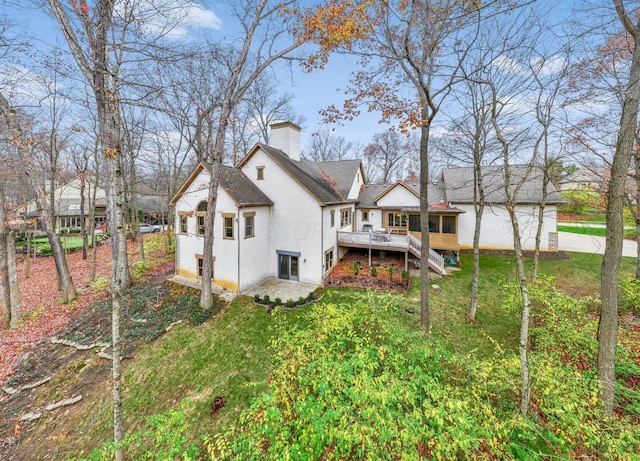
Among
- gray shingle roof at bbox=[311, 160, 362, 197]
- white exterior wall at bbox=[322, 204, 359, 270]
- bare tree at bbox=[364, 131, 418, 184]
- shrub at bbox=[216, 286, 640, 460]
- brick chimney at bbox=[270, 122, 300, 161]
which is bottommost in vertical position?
shrub at bbox=[216, 286, 640, 460]

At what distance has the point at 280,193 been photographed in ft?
46.0

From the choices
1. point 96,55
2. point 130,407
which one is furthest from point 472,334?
point 96,55

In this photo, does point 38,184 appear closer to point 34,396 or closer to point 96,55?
point 34,396

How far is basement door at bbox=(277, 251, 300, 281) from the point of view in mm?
13930

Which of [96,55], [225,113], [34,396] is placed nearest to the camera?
[96,55]

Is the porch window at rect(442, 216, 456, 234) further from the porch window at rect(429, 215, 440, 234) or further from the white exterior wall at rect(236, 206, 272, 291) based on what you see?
the white exterior wall at rect(236, 206, 272, 291)

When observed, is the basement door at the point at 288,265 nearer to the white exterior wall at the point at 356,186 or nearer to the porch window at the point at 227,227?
the porch window at the point at 227,227

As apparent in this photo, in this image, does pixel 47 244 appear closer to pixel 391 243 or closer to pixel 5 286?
pixel 5 286

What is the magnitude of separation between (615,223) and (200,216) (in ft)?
48.6

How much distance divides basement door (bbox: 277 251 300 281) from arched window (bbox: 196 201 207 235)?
438 cm

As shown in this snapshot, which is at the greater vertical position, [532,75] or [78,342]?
[532,75]

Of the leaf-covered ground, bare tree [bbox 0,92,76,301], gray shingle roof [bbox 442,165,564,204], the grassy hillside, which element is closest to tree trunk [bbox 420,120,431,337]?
the grassy hillside

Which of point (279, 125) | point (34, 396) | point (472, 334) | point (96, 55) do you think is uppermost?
point (279, 125)

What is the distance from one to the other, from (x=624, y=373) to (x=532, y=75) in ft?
26.1
